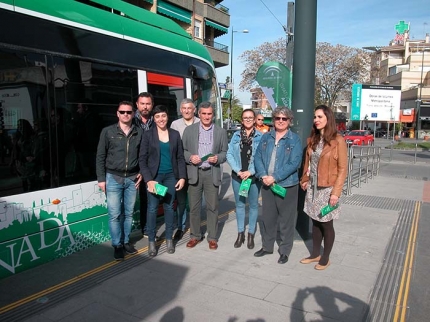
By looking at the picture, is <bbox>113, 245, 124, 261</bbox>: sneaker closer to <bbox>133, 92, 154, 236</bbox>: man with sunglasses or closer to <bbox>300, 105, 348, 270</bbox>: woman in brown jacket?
<bbox>133, 92, 154, 236</bbox>: man with sunglasses

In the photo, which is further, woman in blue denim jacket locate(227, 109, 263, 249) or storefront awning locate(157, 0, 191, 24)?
storefront awning locate(157, 0, 191, 24)

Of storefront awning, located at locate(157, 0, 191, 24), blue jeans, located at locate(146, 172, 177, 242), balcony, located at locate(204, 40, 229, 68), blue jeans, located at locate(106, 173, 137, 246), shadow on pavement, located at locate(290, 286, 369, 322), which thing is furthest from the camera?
balcony, located at locate(204, 40, 229, 68)

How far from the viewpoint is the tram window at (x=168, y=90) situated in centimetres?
540

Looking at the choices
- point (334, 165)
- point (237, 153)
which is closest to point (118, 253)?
point (237, 153)

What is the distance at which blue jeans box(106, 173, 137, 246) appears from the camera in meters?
4.36

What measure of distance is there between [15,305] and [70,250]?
113cm

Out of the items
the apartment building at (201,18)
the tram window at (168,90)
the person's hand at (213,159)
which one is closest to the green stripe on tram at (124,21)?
the tram window at (168,90)

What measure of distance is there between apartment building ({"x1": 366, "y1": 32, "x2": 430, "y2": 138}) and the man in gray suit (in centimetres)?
4181

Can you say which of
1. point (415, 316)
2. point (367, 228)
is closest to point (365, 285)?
point (415, 316)

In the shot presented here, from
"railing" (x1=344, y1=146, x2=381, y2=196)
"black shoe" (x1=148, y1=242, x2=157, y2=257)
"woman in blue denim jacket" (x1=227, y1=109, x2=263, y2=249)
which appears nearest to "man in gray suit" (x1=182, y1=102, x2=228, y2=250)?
"woman in blue denim jacket" (x1=227, y1=109, x2=263, y2=249)

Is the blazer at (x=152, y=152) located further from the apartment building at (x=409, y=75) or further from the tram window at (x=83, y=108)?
the apartment building at (x=409, y=75)

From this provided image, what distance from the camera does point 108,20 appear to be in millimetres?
4742

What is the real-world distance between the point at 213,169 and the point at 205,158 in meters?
0.24

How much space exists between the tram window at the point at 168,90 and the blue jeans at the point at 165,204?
144cm
